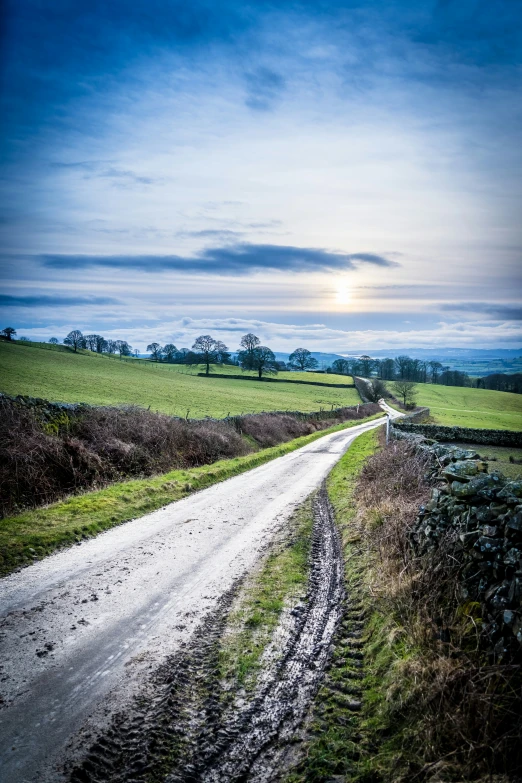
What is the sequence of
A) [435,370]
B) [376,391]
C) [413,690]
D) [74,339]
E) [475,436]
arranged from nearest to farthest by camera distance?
1. [413,690]
2. [475,436]
3. [376,391]
4. [74,339]
5. [435,370]

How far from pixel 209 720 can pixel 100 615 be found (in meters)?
2.80

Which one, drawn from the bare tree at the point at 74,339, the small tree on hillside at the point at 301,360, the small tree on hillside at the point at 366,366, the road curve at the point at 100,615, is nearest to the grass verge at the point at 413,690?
the road curve at the point at 100,615

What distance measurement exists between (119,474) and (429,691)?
14.4m

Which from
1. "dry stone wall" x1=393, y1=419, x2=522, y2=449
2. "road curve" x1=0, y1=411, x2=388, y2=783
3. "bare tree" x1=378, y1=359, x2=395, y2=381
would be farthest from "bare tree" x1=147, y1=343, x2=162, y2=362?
"road curve" x1=0, y1=411, x2=388, y2=783

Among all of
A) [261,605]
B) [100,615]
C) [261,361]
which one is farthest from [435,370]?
[100,615]

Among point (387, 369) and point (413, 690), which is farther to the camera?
point (387, 369)

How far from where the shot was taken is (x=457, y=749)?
4059mm

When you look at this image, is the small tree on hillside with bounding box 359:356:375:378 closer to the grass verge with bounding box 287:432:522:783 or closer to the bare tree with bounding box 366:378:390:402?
the bare tree with bounding box 366:378:390:402

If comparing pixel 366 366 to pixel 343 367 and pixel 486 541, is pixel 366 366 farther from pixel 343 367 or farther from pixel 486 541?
pixel 486 541

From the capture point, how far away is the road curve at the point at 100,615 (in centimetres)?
472

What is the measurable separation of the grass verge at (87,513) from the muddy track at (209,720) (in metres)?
4.67

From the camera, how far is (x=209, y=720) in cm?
498

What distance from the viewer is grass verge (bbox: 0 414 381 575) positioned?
930 centimetres

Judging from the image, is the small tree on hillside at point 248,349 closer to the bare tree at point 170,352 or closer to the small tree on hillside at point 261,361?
the small tree on hillside at point 261,361
